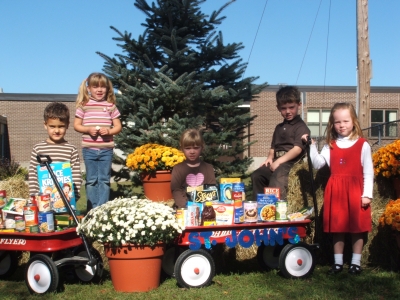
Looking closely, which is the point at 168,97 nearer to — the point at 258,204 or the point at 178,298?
the point at 258,204

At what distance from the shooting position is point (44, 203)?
457 cm

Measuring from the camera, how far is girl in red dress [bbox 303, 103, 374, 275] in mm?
4910

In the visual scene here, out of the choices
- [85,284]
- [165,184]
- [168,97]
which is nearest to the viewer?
[85,284]

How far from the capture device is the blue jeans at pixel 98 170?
19.2ft

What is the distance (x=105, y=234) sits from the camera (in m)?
4.38

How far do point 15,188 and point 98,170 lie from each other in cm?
99

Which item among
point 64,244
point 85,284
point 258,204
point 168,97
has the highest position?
point 168,97

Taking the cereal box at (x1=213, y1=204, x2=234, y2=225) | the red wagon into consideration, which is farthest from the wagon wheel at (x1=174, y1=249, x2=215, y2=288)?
the cereal box at (x1=213, y1=204, x2=234, y2=225)

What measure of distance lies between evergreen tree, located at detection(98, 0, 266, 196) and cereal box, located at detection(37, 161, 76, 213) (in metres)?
3.34

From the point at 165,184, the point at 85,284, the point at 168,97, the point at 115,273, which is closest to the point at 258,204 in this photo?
the point at 115,273

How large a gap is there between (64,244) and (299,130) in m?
2.71

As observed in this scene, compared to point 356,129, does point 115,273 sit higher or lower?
lower

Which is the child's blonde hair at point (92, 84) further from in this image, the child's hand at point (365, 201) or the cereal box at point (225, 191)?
the child's hand at point (365, 201)

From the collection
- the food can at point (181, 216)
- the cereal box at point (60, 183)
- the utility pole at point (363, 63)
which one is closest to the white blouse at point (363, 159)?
the food can at point (181, 216)
